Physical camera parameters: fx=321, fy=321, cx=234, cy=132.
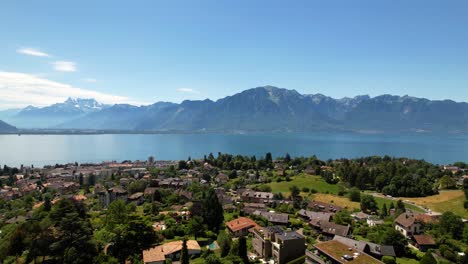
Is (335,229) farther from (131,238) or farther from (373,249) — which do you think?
(131,238)

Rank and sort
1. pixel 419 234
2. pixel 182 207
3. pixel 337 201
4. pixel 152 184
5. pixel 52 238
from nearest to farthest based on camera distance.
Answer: pixel 52 238 < pixel 419 234 < pixel 182 207 < pixel 337 201 < pixel 152 184

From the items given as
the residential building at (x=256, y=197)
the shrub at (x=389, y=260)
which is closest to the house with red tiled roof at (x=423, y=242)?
the shrub at (x=389, y=260)

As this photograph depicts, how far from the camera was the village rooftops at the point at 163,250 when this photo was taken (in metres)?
22.8

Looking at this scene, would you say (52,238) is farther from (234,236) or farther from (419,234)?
(419,234)

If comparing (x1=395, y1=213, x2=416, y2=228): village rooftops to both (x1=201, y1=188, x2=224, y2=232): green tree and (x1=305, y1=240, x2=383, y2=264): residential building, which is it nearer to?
(x1=305, y1=240, x2=383, y2=264): residential building

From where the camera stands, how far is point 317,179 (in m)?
62.9

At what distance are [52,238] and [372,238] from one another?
2732 cm

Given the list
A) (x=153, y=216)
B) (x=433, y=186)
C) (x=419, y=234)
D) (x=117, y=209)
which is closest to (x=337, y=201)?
(x=419, y=234)

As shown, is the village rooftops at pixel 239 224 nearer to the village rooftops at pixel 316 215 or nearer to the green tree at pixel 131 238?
the village rooftops at pixel 316 215

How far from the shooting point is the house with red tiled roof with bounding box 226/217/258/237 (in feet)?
101

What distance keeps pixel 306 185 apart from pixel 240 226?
95.7ft

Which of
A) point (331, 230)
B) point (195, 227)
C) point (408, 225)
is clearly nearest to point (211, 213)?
point (195, 227)

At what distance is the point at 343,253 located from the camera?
2359cm

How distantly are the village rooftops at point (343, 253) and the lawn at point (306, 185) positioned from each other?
27.9 meters
